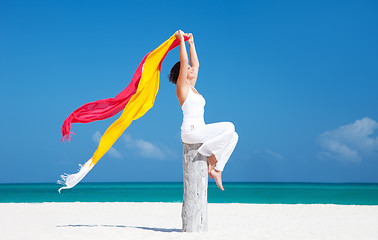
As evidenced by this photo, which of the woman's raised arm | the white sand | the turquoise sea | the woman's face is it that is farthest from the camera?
the turquoise sea

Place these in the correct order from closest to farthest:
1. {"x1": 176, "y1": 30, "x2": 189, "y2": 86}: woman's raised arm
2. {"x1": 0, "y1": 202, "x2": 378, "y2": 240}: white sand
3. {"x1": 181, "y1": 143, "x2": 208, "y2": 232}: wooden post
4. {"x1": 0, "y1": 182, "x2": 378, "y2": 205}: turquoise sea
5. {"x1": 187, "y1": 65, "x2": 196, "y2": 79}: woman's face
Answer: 1. {"x1": 176, "y1": 30, "x2": 189, "y2": 86}: woman's raised arm
2. {"x1": 181, "y1": 143, "x2": 208, "y2": 232}: wooden post
3. {"x1": 187, "y1": 65, "x2": 196, "y2": 79}: woman's face
4. {"x1": 0, "y1": 202, "x2": 378, "y2": 240}: white sand
5. {"x1": 0, "y1": 182, "x2": 378, "y2": 205}: turquoise sea

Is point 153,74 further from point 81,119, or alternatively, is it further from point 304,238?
point 304,238

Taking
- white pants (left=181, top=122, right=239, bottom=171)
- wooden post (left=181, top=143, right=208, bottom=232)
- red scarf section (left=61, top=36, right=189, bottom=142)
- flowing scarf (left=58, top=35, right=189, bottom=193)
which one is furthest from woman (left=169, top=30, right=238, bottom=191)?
red scarf section (left=61, top=36, right=189, bottom=142)

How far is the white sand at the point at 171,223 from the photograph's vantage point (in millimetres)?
6832

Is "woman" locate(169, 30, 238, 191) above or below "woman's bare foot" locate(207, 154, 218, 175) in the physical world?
above

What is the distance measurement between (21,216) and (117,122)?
4.86 m

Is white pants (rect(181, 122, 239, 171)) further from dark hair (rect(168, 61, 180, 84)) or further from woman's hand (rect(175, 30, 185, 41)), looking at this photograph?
woman's hand (rect(175, 30, 185, 41))

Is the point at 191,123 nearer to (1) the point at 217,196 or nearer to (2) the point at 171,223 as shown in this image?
(2) the point at 171,223

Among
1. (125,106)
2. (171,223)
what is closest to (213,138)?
A: (125,106)

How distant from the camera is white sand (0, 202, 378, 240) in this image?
22.4 feet

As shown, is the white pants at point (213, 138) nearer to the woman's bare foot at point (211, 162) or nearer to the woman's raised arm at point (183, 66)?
the woman's bare foot at point (211, 162)

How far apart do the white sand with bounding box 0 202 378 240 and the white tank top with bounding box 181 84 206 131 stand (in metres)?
1.48

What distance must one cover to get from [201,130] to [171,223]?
10.6 ft

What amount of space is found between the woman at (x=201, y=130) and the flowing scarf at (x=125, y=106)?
1.63 feet
